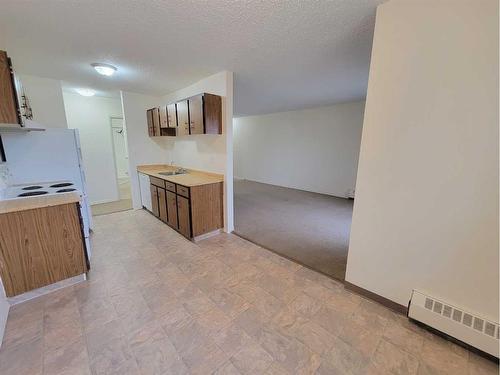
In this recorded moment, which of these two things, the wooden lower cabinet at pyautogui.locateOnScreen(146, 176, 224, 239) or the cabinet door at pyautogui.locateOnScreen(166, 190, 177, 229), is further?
the cabinet door at pyautogui.locateOnScreen(166, 190, 177, 229)

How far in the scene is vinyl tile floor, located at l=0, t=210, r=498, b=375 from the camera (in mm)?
1366

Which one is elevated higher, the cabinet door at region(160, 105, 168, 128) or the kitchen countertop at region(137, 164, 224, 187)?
the cabinet door at region(160, 105, 168, 128)

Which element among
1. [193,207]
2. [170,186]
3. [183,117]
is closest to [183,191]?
[193,207]

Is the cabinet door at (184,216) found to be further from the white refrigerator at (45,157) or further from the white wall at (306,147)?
the white wall at (306,147)

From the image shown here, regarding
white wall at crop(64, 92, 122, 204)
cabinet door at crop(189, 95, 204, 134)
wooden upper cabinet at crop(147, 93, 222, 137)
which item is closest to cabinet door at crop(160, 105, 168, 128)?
wooden upper cabinet at crop(147, 93, 222, 137)

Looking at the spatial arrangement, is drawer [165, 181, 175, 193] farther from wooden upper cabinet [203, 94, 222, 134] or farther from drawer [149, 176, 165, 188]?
wooden upper cabinet [203, 94, 222, 134]

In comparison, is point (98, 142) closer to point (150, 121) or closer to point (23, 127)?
point (150, 121)

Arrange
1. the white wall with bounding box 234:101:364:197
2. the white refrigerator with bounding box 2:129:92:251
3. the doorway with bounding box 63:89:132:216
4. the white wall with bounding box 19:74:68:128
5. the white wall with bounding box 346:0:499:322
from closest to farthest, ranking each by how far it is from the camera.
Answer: the white wall with bounding box 346:0:499:322, the white refrigerator with bounding box 2:129:92:251, the white wall with bounding box 19:74:68:128, the doorway with bounding box 63:89:132:216, the white wall with bounding box 234:101:364:197

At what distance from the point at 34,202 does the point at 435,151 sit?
11.2 feet

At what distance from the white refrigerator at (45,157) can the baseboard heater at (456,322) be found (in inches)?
153

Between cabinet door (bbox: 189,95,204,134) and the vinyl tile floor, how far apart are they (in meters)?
1.93

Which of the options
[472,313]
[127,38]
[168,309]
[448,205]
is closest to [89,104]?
[127,38]

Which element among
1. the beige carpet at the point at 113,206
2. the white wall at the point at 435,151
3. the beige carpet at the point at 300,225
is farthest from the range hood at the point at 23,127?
the white wall at the point at 435,151

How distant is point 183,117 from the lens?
11.2 feet
